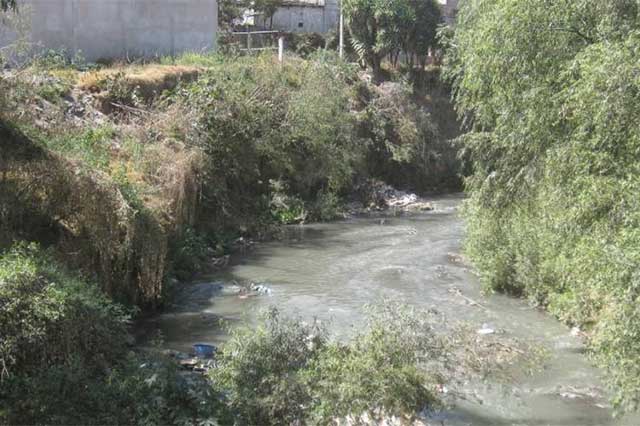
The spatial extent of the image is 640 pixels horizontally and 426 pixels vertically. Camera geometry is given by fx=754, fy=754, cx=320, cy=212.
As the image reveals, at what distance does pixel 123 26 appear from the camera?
26938mm

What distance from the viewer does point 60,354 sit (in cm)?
921

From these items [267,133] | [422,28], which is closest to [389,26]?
[422,28]

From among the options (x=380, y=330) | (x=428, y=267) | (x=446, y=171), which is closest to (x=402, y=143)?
(x=446, y=171)

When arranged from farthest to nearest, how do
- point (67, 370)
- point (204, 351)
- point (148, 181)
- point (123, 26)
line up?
1. point (123, 26)
2. point (148, 181)
3. point (204, 351)
4. point (67, 370)

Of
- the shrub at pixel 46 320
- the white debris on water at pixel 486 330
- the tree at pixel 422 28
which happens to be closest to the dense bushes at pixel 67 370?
the shrub at pixel 46 320

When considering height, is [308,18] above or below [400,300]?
above

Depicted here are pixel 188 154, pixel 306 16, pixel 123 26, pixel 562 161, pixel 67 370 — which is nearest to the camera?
pixel 67 370

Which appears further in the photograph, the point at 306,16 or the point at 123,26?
the point at 306,16

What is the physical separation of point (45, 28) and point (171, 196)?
429 inches

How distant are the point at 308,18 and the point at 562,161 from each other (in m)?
30.4

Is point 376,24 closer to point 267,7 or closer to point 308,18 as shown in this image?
point 267,7

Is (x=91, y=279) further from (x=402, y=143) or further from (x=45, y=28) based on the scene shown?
(x=402, y=143)

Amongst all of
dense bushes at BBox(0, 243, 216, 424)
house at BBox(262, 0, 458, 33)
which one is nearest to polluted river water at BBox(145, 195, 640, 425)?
dense bushes at BBox(0, 243, 216, 424)

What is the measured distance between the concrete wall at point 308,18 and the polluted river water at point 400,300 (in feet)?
56.1
